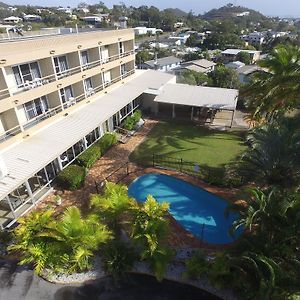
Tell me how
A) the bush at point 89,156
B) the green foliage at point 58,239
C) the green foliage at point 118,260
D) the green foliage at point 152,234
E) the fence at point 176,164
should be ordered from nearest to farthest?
the green foliage at point 152,234
the green foliage at point 58,239
the green foliage at point 118,260
the bush at point 89,156
the fence at point 176,164

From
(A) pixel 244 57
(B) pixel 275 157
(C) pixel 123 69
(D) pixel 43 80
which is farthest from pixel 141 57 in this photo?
(B) pixel 275 157

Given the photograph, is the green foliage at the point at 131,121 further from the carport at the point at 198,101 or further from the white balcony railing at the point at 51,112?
the white balcony railing at the point at 51,112

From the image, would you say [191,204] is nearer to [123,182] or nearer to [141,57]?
[123,182]

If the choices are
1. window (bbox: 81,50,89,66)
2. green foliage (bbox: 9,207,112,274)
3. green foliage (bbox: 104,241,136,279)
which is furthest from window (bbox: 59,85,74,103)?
green foliage (bbox: 104,241,136,279)

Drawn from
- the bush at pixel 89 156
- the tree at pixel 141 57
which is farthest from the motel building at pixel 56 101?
the tree at pixel 141 57

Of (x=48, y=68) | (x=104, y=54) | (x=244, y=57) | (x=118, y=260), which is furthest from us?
(x=244, y=57)

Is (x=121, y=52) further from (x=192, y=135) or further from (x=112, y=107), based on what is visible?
(x=192, y=135)

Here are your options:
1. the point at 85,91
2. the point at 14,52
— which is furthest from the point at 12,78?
the point at 85,91
